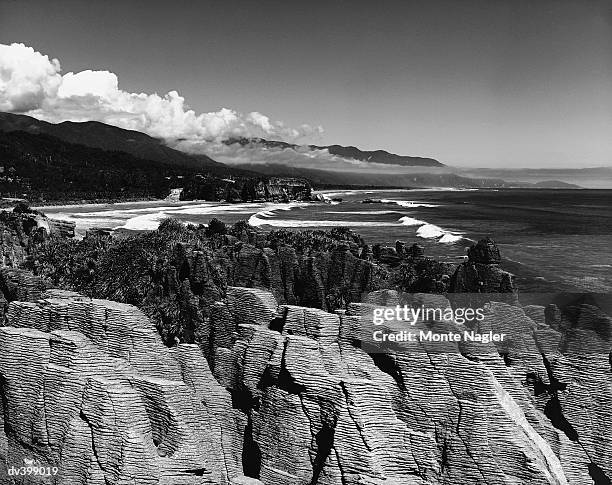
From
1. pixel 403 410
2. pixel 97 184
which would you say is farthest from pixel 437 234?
pixel 97 184

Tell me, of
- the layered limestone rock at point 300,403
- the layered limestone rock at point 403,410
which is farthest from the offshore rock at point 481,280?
the layered limestone rock at point 403,410

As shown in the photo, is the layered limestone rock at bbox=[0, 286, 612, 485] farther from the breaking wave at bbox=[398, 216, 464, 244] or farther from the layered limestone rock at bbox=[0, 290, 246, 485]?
the breaking wave at bbox=[398, 216, 464, 244]

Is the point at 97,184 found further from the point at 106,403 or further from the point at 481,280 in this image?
the point at 106,403

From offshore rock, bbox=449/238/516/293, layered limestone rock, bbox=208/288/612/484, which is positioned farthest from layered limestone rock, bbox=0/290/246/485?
offshore rock, bbox=449/238/516/293

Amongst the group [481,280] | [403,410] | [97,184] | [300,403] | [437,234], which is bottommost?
[437,234]

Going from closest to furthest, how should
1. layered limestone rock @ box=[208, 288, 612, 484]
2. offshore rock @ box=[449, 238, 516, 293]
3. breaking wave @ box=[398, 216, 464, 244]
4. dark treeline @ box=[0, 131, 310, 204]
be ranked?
layered limestone rock @ box=[208, 288, 612, 484]
offshore rock @ box=[449, 238, 516, 293]
breaking wave @ box=[398, 216, 464, 244]
dark treeline @ box=[0, 131, 310, 204]

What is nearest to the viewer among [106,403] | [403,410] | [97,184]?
[106,403]

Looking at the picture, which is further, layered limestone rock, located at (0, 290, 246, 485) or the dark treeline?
the dark treeline

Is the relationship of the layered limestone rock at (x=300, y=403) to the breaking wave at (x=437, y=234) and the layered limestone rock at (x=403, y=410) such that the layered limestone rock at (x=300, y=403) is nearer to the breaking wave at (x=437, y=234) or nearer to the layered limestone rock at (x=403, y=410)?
the layered limestone rock at (x=403, y=410)

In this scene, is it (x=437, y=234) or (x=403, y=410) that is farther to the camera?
(x=437, y=234)

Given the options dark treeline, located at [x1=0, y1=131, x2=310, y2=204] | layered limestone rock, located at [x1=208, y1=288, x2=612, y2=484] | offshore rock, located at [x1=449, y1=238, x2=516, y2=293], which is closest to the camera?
layered limestone rock, located at [x1=208, y1=288, x2=612, y2=484]

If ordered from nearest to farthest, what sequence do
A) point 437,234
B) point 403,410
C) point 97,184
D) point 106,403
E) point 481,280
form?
point 106,403 → point 403,410 → point 481,280 → point 437,234 → point 97,184
